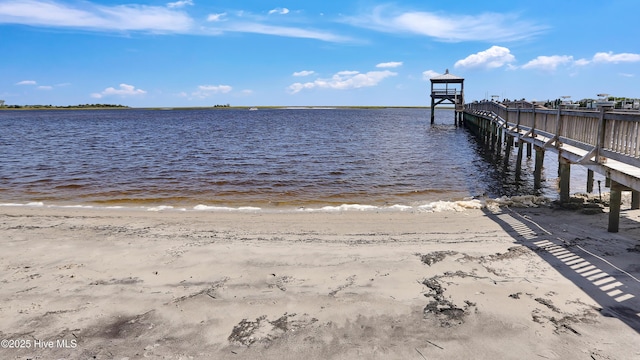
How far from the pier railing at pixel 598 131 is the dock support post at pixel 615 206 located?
0.65 meters

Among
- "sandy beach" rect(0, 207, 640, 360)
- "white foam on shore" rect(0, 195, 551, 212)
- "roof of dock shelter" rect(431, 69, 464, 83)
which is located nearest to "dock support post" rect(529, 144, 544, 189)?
"white foam on shore" rect(0, 195, 551, 212)

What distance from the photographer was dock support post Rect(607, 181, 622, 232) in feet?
25.4

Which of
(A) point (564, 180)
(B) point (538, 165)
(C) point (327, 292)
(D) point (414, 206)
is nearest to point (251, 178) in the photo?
(D) point (414, 206)

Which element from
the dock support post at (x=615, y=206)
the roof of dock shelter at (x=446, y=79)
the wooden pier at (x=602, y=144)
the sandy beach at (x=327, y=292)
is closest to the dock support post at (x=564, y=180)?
the wooden pier at (x=602, y=144)

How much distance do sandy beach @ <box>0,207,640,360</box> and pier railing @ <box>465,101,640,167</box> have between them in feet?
5.49

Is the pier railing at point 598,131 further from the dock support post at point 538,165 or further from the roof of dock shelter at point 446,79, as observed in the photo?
the roof of dock shelter at point 446,79

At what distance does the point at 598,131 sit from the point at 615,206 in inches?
60.2

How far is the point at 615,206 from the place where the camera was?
7.91 metres

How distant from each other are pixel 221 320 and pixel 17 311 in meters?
2.75

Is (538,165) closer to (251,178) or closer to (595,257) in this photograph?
(595,257)

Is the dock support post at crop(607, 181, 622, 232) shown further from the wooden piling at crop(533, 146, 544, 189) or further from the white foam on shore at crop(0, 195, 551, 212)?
the wooden piling at crop(533, 146, 544, 189)

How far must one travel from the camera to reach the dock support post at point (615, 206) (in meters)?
7.75

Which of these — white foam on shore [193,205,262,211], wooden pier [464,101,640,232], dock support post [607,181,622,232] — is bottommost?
white foam on shore [193,205,262,211]

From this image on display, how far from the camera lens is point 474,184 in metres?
16.4
